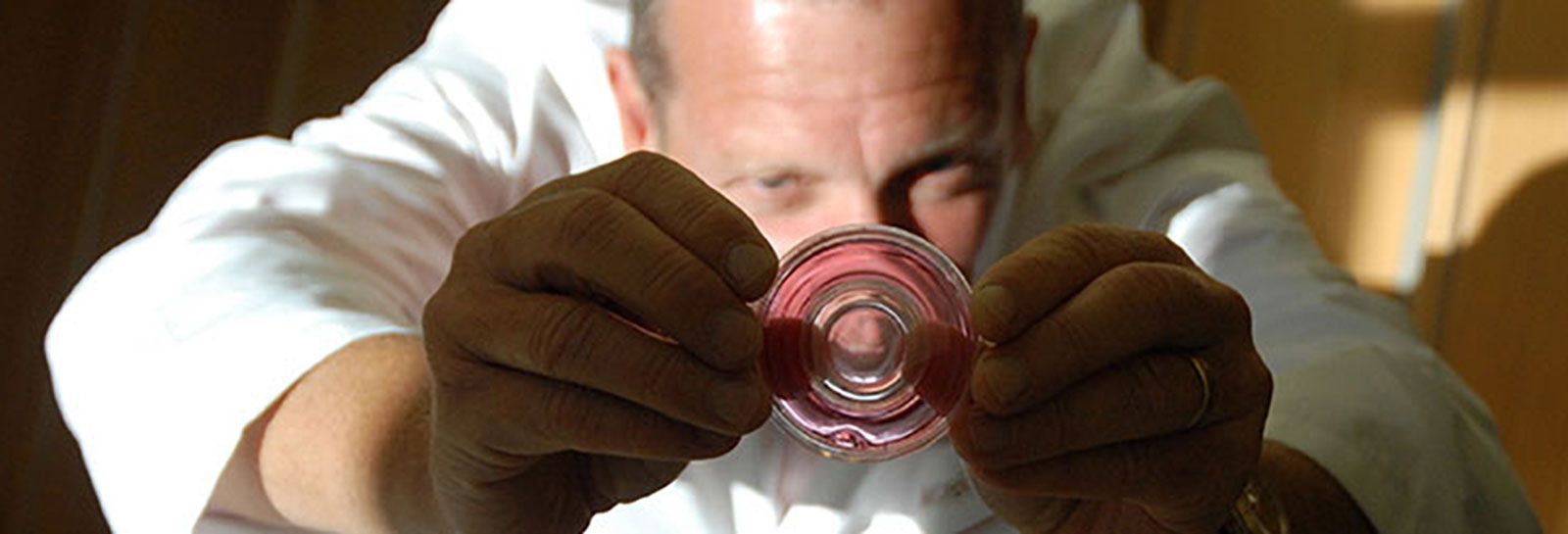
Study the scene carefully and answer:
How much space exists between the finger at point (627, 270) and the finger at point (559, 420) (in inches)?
1.2

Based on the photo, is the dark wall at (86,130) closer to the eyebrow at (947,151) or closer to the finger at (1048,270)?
the eyebrow at (947,151)

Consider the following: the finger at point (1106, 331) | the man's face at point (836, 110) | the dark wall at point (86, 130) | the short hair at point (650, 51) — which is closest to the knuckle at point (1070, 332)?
the finger at point (1106, 331)

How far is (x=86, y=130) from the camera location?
1427 millimetres

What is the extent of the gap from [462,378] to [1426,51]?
122cm

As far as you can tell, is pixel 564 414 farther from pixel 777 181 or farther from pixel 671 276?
pixel 777 181

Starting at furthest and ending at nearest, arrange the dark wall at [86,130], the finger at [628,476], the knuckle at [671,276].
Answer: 1. the dark wall at [86,130]
2. the finger at [628,476]
3. the knuckle at [671,276]

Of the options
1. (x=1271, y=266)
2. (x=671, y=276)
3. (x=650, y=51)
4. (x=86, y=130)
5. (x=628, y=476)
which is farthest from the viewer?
(x=86, y=130)

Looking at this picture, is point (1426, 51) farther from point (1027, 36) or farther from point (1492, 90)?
point (1027, 36)

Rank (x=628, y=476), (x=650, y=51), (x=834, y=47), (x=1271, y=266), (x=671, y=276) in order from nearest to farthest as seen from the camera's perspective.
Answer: (x=671, y=276), (x=628, y=476), (x=834, y=47), (x=650, y=51), (x=1271, y=266)

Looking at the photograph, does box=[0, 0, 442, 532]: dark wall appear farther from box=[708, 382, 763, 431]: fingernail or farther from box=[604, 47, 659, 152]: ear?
box=[708, 382, 763, 431]: fingernail

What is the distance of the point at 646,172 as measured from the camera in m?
0.56

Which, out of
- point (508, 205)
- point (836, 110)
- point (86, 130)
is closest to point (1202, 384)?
point (836, 110)

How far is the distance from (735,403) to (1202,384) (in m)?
0.16

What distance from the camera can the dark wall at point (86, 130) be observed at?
4.56 feet
